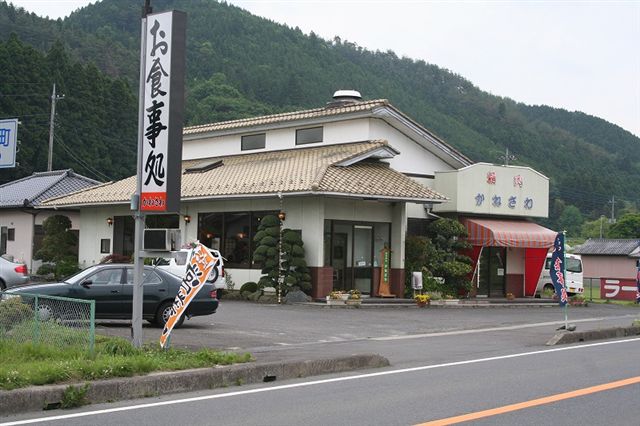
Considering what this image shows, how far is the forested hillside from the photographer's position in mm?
80938

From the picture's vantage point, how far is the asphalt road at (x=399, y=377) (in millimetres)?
9055

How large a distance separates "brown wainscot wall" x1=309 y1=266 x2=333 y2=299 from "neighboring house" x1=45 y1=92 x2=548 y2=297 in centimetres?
4

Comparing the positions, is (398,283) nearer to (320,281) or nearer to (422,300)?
(422,300)

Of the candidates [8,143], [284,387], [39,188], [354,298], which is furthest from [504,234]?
[39,188]

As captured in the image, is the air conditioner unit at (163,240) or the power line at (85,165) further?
the power line at (85,165)

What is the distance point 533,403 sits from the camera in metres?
9.90

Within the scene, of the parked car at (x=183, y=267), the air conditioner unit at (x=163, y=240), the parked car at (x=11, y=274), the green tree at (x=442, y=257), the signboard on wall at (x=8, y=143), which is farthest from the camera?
the green tree at (x=442, y=257)

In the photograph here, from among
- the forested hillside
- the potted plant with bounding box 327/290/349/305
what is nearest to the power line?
the forested hillside

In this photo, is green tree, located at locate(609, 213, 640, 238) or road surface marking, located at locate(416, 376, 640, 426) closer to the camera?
road surface marking, located at locate(416, 376, 640, 426)

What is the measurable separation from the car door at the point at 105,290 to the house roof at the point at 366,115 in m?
16.0

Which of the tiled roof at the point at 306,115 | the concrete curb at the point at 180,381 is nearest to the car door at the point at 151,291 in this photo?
the concrete curb at the point at 180,381

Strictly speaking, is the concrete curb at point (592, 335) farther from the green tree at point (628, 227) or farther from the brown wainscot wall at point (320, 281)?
the green tree at point (628, 227)

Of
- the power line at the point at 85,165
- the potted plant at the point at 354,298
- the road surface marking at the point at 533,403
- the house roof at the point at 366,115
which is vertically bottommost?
the road surface marking at the point at 533,403

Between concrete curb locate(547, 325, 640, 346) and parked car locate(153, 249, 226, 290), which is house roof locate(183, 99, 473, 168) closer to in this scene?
parked car locate(153, 249, 226, 290)
